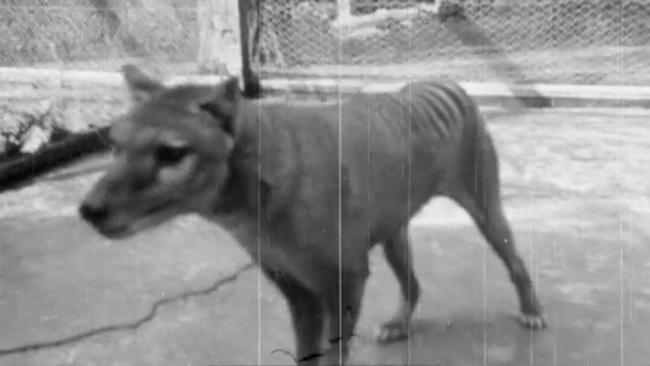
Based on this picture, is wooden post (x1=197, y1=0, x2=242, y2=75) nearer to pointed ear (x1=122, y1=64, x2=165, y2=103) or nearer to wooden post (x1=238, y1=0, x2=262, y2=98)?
wooden post (x1=238, y1=0, x2=262, y2=98)

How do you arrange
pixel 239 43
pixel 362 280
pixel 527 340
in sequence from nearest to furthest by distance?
pixel 362 280 → pixel 527 340 → pixel 239 43

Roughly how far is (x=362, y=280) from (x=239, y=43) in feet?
1.83

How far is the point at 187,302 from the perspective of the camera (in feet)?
4.92

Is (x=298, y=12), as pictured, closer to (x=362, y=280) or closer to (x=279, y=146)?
(x=279, y=146)

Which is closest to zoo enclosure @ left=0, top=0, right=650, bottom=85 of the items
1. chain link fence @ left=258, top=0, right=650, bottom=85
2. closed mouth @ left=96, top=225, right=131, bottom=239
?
chain link fence @ left=258, top=0, right=650, bottom=85

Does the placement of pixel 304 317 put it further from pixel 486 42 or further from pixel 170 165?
pixel 486 42

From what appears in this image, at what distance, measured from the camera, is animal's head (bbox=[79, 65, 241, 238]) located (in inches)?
48.2

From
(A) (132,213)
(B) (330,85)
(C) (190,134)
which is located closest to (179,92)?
(C) (190,134)

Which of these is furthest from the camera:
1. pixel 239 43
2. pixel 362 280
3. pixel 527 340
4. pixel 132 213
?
pixel 239 43

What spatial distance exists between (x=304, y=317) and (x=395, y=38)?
555mm

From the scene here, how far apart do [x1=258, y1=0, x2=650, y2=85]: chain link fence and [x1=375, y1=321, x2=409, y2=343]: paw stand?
1.53ft

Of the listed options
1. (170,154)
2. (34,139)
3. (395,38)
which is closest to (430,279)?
(395,38)

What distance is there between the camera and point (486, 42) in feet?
5.27

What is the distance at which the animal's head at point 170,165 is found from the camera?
122cm
